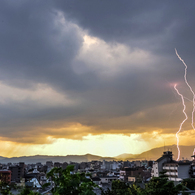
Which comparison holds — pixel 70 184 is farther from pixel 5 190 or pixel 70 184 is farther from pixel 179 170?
pixel 179 170

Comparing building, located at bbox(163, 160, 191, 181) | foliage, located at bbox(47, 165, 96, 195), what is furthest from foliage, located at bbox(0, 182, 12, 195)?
building, located at bbox(163, 160, 191, 181)

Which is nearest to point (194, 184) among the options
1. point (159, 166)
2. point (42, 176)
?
point (159, 166)

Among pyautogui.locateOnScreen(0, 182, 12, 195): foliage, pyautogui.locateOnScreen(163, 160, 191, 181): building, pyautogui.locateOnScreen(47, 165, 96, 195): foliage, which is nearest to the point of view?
pyautogui.locateOnScreen(47, 165, 96, 195): foliage

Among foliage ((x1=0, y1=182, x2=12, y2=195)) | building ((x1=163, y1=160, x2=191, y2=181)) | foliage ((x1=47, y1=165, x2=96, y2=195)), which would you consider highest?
foliage ((x1=47, y1=165, x2=96, y2=195))

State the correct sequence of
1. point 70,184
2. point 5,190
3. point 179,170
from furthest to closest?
point 179,170 → point 5,190 → point 70,184

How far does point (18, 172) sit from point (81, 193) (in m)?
126

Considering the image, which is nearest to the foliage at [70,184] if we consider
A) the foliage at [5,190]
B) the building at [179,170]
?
the foliage at [5,190]

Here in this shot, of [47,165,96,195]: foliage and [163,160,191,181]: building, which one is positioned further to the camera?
[163,160,191,181]: building

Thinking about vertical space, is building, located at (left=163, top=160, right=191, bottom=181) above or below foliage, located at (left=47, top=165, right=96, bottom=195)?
below

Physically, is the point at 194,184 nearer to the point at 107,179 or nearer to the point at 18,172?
the point at 107,179

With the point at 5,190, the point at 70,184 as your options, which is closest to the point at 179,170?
the point at 5,190

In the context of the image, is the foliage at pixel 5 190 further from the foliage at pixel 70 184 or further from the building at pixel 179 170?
the building at pixel 179 170

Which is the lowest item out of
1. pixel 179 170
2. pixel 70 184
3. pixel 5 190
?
pixel 179 170

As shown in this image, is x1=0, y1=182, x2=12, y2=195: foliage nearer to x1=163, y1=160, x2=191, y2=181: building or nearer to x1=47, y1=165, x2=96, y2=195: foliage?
x1=47, y1=165, x2=96, y2=195: foliage
